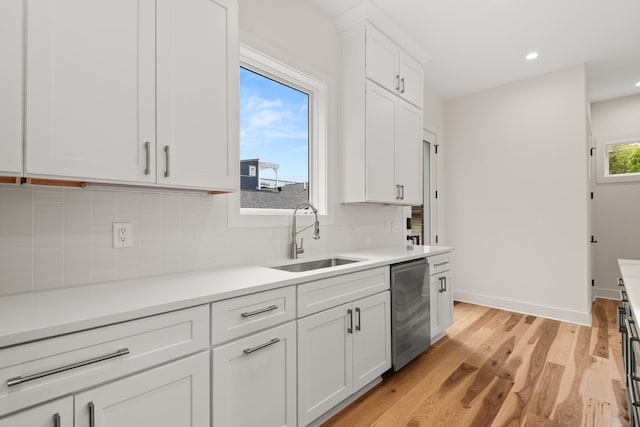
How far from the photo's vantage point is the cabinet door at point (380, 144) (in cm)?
267

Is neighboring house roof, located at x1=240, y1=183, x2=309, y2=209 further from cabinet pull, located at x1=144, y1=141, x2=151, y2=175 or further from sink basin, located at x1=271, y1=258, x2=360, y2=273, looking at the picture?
cabinet pull, located at x1=144, y1=141, x2=151, y2=175

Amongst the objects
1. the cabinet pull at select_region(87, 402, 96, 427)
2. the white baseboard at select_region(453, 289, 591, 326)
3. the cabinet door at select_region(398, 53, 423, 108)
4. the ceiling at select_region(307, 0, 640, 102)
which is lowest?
the white baseboard at select_region(453, 289, 591, 326)

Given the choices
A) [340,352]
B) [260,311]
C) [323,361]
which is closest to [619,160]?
[340,352]

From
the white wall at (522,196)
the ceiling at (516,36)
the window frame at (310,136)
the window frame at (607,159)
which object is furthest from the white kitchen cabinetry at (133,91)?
the window frame at (607,159)

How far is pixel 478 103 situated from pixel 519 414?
12.4ft

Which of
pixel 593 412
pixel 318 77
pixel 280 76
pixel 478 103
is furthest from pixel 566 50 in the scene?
pixel 593 412

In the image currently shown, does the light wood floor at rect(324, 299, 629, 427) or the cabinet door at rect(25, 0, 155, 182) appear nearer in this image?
the cabinet door at rect(25, 0, 155, 182)

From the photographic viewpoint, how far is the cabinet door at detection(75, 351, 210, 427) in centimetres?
98

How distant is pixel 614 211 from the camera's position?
14.9 ft

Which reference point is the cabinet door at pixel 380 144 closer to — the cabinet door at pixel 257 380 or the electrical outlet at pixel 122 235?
the cabinet door at pixel 257 380

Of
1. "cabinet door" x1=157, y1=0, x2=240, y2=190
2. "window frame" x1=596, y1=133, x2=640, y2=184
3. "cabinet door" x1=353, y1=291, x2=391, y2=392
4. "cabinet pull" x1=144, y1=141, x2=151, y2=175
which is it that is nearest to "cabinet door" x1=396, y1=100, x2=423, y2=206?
"cabinet door" x1=353, y1=291, x2=391, y2=392

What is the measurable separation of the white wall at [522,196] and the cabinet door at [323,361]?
3.10m

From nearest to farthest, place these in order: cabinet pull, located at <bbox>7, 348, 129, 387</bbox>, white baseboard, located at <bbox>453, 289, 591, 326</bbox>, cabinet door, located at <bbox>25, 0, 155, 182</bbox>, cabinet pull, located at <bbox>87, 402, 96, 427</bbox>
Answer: cabinet pull, located at <bbox>7, 348, 129, 387</bbox> < cabinet pull, located at <bbox>87, 402, 96, 427</bbox> < cabinet door, located at <bbox>25, 0, 155, 182</bbox> < white baseboard, located at <bbox>453, 289, 591, 326</bbox>

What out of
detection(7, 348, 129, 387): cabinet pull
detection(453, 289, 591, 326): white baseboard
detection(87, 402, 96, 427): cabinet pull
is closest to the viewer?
detection(7, 348, 129, 387): cabinet pull
